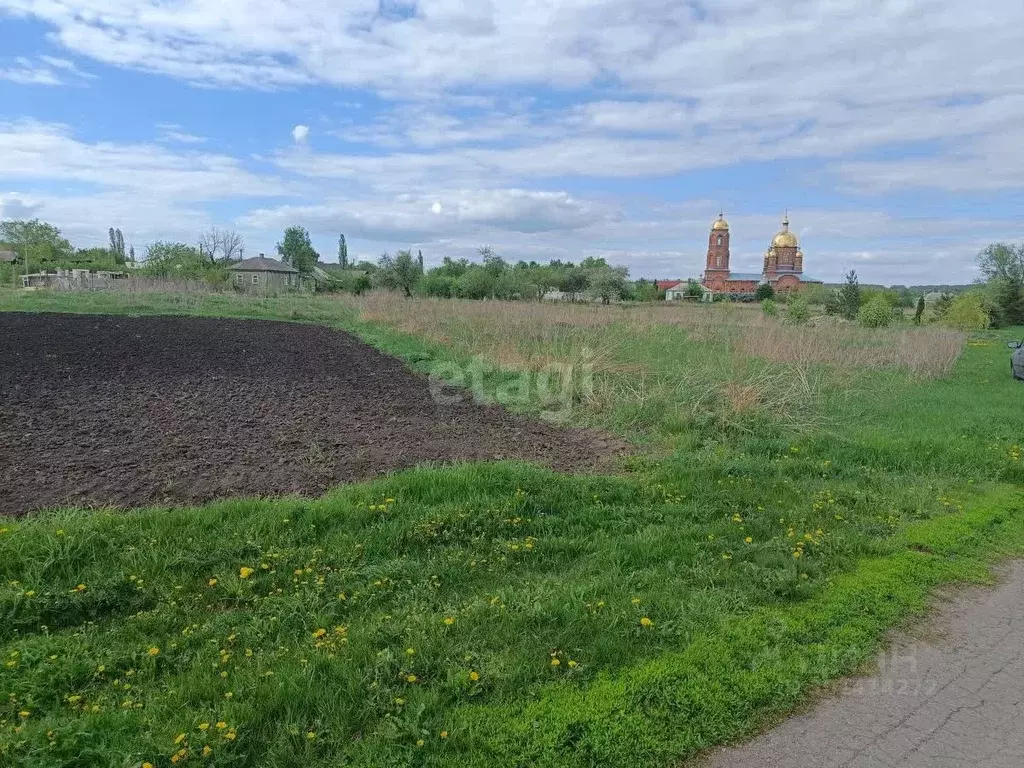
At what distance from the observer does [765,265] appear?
95750 millimetres

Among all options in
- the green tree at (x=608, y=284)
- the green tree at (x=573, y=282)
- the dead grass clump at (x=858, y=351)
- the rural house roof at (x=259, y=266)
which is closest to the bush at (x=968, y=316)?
the dead grass clump at (x=858, y=351)

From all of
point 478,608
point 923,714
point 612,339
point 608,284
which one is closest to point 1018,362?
point 612,339

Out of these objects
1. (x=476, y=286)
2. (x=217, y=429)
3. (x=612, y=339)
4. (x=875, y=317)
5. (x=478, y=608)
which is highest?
(x=476, y=286)

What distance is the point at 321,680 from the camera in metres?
3.06

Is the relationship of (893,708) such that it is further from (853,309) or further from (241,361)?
(853,309)

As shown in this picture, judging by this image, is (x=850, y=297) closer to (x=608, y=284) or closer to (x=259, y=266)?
(x=608, y=284)

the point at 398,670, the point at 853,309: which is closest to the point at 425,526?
the point at 398,670

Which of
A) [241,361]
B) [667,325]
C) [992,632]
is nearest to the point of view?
[992,632]

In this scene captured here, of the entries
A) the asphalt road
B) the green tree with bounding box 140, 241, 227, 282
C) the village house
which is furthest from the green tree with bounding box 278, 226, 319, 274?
the asphalt road

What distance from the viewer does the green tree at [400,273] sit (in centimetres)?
5394

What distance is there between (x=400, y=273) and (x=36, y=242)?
39624 mm

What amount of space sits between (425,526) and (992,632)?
3809 millimetres

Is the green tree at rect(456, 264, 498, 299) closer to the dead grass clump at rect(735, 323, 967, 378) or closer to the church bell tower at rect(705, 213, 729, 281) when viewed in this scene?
the dead grass clump at rect(735, 323, 967, 378)

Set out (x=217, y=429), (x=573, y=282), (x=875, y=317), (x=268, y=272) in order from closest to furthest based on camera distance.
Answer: (x=217, y=429) → (x=875, y=317) → (x=573, y=282) → (x=268, y=272)
